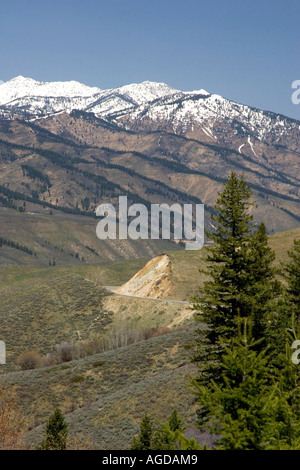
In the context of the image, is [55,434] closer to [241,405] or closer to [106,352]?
[241,405]

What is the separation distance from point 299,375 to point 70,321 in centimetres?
6114

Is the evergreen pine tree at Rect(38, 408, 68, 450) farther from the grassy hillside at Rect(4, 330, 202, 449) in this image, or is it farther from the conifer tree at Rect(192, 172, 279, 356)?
the conifer tree at Rect(192, 172, 279, 356)

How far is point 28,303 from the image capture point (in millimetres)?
83250

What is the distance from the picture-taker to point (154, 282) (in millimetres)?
91812

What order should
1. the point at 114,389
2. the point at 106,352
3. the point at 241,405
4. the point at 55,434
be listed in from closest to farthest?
the point at 241,405 < the point at 55,434 < the point at 114,389 < the point at 106,352

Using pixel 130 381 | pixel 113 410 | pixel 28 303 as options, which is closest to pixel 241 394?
pixel 113 410

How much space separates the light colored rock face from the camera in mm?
89625

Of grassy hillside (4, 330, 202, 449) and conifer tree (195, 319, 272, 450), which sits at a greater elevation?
conifer tree (195, 319, 272, 450)

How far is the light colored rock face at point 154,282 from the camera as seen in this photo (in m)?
89.6

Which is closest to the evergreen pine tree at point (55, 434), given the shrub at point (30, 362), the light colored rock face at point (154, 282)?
the shrub at point (30, 362)

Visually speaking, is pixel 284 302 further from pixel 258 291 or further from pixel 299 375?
pixel 299 375

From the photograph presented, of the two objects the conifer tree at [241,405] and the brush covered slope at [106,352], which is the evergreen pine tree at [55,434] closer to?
the brush covered slope at [106,352]

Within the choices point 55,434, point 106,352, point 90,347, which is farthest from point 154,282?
point 55,434

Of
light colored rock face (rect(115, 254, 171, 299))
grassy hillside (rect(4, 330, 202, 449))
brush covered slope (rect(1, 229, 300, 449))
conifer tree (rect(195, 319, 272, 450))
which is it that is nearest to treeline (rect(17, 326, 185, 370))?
brush covered slope (rect(1, 229, 300, 449))
